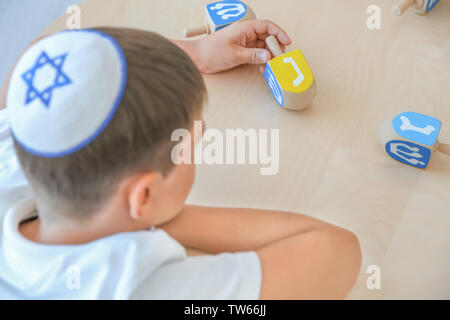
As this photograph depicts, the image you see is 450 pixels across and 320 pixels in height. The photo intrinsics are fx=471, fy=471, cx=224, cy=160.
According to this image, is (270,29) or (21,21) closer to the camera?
(270,29)

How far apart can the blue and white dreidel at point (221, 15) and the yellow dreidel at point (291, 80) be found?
0.12 metres

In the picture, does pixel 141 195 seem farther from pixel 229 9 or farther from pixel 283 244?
pixel 229 9

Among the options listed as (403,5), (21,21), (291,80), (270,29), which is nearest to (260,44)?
(270,29)

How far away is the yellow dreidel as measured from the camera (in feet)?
2.36

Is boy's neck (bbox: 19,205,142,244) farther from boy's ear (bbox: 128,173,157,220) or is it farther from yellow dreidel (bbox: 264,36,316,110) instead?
yellow dreidel (bbox: 264,36,316,110)

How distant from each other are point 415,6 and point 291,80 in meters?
0.30

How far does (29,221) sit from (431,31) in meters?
0.72

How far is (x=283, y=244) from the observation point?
1.91ft

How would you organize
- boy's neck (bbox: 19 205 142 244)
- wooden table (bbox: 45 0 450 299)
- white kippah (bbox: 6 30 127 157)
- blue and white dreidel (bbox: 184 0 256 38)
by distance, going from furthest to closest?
blue and white dreidel (bbox: 184 0 256 38)
wooden table (bbox: 45 0 450 299)
boy's neck (bbox: 19 205 142 244)
white kippah (bbox: 6 30 127 157)

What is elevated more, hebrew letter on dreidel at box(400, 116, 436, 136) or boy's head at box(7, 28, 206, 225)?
boy's head at box(7, 28, 206, 225)

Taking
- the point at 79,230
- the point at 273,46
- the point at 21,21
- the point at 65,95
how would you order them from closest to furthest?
the point at 65,95 → the point at 79,230 → the point at 273,46 → the point at 21,21

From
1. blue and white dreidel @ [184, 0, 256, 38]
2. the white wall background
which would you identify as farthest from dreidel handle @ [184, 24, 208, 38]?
the white wall background

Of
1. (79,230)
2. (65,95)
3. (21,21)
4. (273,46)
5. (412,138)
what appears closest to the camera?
(65,95)
